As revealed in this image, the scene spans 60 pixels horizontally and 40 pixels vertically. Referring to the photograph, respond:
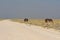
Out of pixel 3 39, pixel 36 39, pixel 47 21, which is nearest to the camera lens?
pixel 3 39

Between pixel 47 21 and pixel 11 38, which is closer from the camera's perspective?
pixel 11 38

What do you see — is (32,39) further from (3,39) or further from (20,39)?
(3,39)

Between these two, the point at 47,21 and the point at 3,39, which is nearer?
the point at 3,39

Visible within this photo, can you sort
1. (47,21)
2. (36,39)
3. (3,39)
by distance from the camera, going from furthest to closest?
1. (47,21)
2. (36,39)
3. (3,39)

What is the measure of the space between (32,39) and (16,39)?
1.01 metres

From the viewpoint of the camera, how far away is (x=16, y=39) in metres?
12.0

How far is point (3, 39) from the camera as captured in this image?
38.5ft

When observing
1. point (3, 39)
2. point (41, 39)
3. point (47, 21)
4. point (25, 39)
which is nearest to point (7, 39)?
point (3, 39)

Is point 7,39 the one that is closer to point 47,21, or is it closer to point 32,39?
point 32,39

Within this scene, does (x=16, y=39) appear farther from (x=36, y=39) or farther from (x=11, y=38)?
(x=36, y=39)

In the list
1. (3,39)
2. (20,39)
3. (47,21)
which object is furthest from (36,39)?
(47,21)

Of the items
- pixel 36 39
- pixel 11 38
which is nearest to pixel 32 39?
pixel 36 39

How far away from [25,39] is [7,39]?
42.6 inches

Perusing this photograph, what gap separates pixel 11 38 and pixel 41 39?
6.17ft
